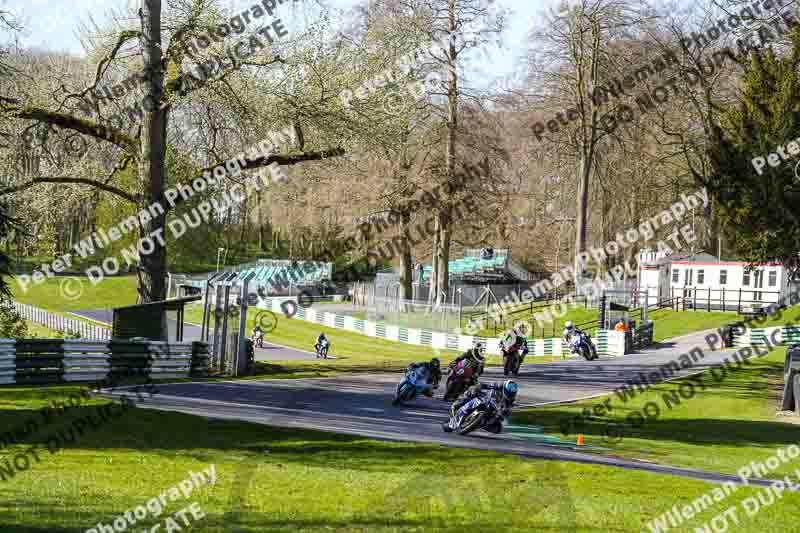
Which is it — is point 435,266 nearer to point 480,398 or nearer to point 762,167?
point 762,167

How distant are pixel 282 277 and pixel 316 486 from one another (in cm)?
5994

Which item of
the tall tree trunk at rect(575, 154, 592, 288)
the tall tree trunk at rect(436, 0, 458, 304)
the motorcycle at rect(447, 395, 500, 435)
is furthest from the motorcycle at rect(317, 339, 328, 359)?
the motorcycle at rect(447, 395, 500, 435)

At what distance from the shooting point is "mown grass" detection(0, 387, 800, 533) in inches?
306

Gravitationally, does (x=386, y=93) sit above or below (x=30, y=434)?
above

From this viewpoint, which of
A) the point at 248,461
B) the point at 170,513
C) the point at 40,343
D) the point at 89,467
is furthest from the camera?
the point at 40,343

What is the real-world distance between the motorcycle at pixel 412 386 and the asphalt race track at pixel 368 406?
24 cm

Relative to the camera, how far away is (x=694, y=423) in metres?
18.2

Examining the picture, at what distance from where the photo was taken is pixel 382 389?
20.8 m

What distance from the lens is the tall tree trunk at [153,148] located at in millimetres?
21047

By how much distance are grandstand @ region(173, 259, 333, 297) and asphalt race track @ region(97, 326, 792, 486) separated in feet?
136

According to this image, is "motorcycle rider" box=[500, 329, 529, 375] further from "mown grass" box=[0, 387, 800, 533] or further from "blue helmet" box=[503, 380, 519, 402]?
"mown grass" box=[0, 387, 800, 533]

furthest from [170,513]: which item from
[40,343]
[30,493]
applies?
[40,343]

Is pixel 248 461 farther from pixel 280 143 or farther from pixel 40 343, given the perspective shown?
pixel 280 143

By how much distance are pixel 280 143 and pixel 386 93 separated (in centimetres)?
327
